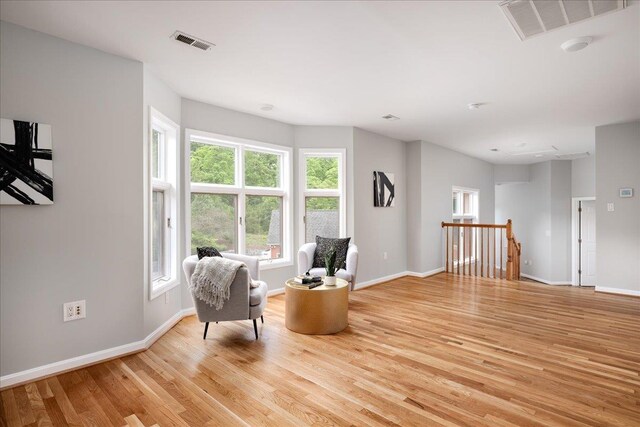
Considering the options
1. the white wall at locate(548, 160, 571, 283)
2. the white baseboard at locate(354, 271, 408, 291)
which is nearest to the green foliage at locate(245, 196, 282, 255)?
the white baseboard at locate(354, 271, 408, 291)

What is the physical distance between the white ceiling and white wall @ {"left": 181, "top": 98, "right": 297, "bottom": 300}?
150 millimetres

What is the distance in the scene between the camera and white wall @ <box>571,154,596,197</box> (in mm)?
7895

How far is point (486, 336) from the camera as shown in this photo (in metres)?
3.39

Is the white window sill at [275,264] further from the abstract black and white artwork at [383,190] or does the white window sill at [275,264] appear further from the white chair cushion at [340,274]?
the abstract black and white artwork at [383,190]

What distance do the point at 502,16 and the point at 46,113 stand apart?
3.39 meters

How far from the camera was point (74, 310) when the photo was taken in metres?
2.70

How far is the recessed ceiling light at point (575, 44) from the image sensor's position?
262cm

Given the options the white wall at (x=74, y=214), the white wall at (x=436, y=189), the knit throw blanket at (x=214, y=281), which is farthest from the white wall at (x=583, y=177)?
the white wall at (x=74, y=214)

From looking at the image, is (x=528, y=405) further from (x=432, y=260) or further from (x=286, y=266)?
(x=432, y=260)

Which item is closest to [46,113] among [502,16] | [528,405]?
[502,16]

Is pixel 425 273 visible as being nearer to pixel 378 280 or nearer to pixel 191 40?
pixel 378 280

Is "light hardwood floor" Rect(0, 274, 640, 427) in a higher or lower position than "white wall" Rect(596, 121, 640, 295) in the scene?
lower

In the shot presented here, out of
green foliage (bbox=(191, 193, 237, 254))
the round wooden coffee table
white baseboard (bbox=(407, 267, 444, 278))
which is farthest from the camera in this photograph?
white baseboard (bbox=(407, 267, 444, 278))

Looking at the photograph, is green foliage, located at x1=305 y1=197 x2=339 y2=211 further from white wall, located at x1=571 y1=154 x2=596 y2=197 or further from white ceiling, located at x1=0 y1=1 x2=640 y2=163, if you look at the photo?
white wall, located at x1=571 y1=154 x2=596 y2=197
